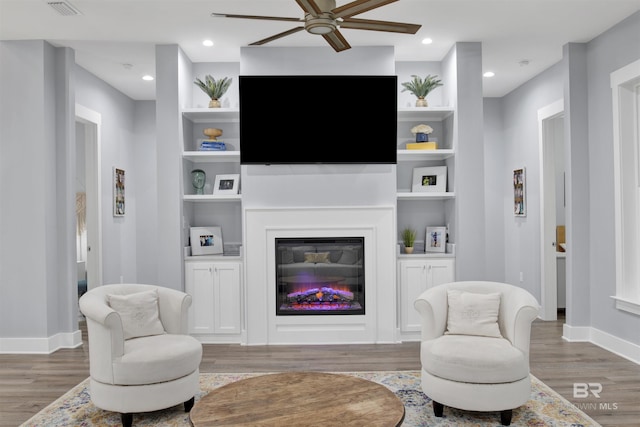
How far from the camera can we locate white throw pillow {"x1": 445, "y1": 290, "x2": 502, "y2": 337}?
334cm

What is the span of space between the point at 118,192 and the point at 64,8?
2839 millimetres

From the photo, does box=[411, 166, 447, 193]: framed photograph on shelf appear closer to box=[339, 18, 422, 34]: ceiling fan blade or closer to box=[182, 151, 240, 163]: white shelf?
box=[182, 151, 240, 163]: white shelf

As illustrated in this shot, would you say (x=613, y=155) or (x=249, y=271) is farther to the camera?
(x=249, y=271)

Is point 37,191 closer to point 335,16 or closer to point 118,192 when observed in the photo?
point 118,192

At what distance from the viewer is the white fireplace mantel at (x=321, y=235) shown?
493cm

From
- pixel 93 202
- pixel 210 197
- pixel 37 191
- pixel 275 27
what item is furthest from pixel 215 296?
pixel 275 27

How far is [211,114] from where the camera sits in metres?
5.14

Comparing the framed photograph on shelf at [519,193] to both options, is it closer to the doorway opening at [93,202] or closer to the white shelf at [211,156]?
the white shelf at [211,156]

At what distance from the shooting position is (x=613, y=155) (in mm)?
4453

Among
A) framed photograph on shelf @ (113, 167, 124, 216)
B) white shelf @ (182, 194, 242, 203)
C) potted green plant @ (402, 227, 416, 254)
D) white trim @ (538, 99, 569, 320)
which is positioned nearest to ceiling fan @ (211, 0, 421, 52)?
white shelf @ (182, 194, 242, 203)

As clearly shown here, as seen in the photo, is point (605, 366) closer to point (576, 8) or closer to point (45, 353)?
point (576, 8)

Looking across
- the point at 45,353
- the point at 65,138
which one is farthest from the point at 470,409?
the point at 65,138

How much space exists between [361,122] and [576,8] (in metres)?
2.02

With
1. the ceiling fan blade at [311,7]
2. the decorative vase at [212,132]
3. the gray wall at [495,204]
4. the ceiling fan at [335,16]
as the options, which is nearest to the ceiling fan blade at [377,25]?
the ceiling fan at [335,16]
